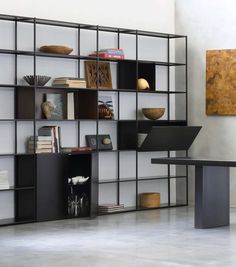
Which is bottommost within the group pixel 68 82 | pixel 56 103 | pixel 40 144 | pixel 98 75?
pixel 40 144

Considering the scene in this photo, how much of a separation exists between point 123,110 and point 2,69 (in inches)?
80.9

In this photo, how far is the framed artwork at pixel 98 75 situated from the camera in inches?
383

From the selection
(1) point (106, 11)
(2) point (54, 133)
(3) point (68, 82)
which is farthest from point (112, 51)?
(2) point (54, 133)

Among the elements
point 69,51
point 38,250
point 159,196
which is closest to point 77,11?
point 69,51

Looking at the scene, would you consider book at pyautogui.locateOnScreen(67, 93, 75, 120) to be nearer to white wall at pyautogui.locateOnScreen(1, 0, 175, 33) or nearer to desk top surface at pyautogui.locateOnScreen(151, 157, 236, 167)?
white wall at pyautogui.locateOnScreen(1, 0, 175, 33)

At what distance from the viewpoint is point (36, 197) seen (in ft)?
29.1

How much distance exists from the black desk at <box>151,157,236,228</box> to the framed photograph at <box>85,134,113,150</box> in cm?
141

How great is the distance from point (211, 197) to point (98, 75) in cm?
228

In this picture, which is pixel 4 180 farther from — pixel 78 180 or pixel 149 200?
pixel 149 200

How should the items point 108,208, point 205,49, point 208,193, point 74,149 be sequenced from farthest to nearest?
point 205,49
point 108,208
point 74,149
point 208,193

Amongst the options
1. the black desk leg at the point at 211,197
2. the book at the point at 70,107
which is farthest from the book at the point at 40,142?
the black desk leg at the point at 211,197

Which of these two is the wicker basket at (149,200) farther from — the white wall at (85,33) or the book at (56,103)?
the book at (56,103)

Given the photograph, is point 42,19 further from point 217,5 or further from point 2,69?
point 217,5

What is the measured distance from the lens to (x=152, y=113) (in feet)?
33.4
